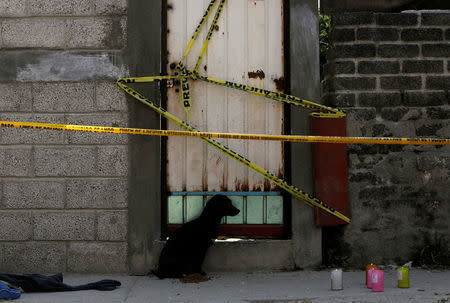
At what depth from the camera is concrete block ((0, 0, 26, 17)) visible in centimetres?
557

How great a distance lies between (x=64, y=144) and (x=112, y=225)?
0.92 metres

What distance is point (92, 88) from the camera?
218 inches

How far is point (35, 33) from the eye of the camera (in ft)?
18.2

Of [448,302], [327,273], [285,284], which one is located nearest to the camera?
[448,302]

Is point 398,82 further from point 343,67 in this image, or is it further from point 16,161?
point 16,161

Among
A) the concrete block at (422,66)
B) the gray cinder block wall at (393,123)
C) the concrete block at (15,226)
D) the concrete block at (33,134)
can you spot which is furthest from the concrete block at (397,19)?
the concrete block at (15,226)

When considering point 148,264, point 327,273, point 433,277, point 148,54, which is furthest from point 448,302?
point 148,54

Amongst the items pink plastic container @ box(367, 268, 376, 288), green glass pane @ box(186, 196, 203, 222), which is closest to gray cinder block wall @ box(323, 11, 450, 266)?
pink plastic container @ box(367, 268, 376, 288)

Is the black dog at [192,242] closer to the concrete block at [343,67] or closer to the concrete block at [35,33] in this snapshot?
the concrete block at [343,67]

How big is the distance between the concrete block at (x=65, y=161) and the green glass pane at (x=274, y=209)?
175 centimetres

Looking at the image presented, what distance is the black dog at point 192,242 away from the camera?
5179 millimetres

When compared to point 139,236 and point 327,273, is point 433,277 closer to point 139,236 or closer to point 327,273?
point 327,273

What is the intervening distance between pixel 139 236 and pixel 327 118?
2135 mm

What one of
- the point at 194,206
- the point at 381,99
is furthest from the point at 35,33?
the point at 381,99
